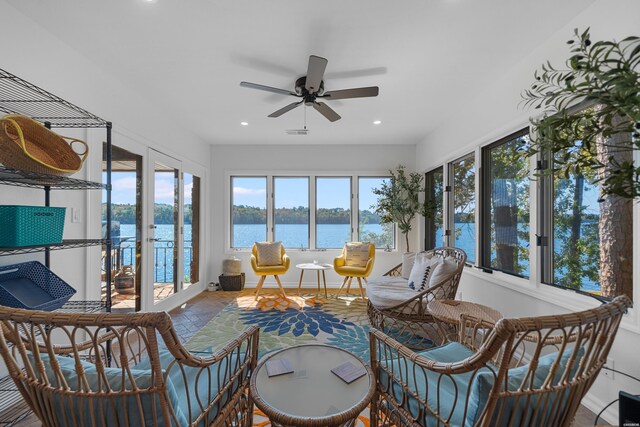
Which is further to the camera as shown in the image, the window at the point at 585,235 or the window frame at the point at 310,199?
the window frame at the point at 310,199

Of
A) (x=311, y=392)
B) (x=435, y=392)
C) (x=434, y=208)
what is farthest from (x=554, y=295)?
(x=434, y=208)

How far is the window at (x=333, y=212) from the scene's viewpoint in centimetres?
555

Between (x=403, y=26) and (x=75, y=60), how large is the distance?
2.70 m

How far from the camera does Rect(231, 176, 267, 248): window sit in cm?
557

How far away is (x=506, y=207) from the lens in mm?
2932

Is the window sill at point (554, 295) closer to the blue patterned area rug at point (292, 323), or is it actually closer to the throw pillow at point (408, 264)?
the throw pillow at point (408, 264)

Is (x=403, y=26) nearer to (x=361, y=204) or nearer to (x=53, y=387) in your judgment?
(x=53, y=387)

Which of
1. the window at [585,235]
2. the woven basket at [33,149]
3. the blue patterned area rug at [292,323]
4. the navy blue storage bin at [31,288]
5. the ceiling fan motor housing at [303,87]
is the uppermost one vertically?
the ceiling fan motor housing at [303,87]

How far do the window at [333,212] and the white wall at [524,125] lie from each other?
1.85 m

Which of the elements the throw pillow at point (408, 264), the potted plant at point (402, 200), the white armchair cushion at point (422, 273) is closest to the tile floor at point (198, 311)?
the throw pillow at point (408, 264)

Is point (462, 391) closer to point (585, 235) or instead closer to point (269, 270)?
point (585, 235)

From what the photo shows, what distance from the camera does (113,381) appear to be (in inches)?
36.7

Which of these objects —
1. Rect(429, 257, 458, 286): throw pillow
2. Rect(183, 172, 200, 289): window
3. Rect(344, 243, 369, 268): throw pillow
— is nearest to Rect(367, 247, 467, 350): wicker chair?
Rect(429, 257, 458, 286): throw pillow

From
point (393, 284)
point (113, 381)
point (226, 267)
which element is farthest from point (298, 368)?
point (226, 267)
